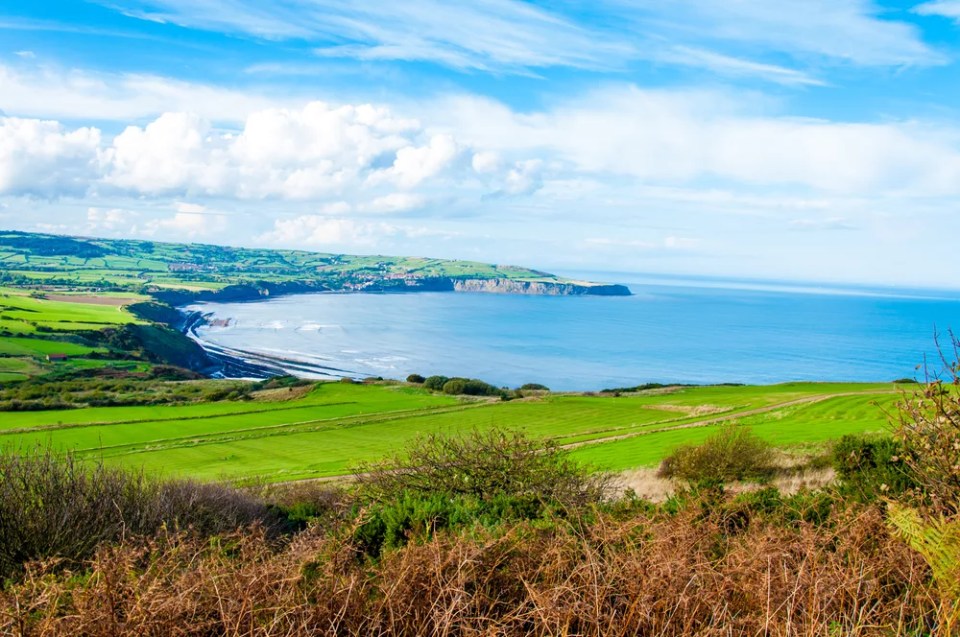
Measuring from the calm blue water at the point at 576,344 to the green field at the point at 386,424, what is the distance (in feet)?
119

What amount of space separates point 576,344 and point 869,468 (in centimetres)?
11961

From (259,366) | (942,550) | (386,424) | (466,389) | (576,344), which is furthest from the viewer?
(576,344)

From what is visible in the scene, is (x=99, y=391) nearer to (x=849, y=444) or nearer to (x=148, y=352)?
(x=148, y=352)

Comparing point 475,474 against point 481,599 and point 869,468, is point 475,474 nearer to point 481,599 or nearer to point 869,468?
point 869,468

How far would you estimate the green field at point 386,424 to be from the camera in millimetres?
34812

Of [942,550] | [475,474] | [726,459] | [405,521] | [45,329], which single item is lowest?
[45,329]

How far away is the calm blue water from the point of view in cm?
10319

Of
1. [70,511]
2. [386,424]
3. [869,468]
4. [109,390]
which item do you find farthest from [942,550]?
[109,390]

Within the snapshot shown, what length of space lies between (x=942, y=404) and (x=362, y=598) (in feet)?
23.9

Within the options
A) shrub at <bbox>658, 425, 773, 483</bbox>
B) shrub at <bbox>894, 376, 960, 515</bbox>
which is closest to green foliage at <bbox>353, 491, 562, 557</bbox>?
shrub at <bbox>894, 376, 960, 515</bbox>

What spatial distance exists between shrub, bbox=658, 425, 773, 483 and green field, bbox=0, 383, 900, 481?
4.46 m

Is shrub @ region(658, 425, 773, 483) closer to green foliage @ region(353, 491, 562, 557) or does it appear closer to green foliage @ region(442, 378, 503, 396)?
green foliage @ region(353, 491, 562, 557)

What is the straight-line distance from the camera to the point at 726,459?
22.5 metres

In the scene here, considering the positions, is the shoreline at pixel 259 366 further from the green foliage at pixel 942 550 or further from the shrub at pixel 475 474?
the green foliage at pixel 942 550
